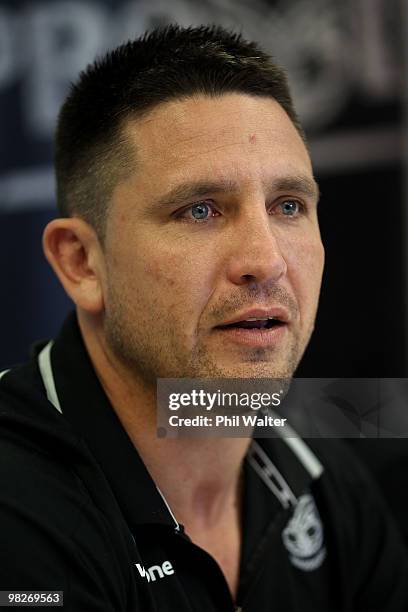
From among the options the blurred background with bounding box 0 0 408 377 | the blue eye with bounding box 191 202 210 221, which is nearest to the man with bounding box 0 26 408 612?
the blue eye with bounding box 191 202 210 221

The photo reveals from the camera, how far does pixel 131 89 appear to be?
99cm

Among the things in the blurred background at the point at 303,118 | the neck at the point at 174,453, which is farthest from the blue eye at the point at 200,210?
the blurred background at the point at 303,118

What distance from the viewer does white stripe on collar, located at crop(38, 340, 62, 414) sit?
0.98m

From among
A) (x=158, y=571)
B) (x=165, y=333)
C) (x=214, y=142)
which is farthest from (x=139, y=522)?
(x=214, y=142)

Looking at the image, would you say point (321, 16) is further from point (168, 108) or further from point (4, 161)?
point (168, 108)

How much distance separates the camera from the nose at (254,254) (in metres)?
0.86

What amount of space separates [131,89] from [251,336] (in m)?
0.38

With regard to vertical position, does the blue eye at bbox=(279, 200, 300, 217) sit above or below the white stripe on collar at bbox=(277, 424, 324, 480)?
above

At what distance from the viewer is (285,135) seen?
3.21ft

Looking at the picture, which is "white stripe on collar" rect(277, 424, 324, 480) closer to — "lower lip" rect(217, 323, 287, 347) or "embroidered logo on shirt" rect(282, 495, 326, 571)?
"embroidered logo on shirt" rect(282, 495, 326, 571)

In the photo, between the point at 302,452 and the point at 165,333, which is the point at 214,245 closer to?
the point at 165,333

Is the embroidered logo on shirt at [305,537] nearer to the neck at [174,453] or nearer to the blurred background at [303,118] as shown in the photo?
the neck at [174,453]

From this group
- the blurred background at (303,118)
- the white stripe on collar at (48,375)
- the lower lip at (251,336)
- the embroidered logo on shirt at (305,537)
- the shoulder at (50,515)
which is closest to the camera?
the shoulder at (50,515)

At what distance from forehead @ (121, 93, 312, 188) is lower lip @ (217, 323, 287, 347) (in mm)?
181
